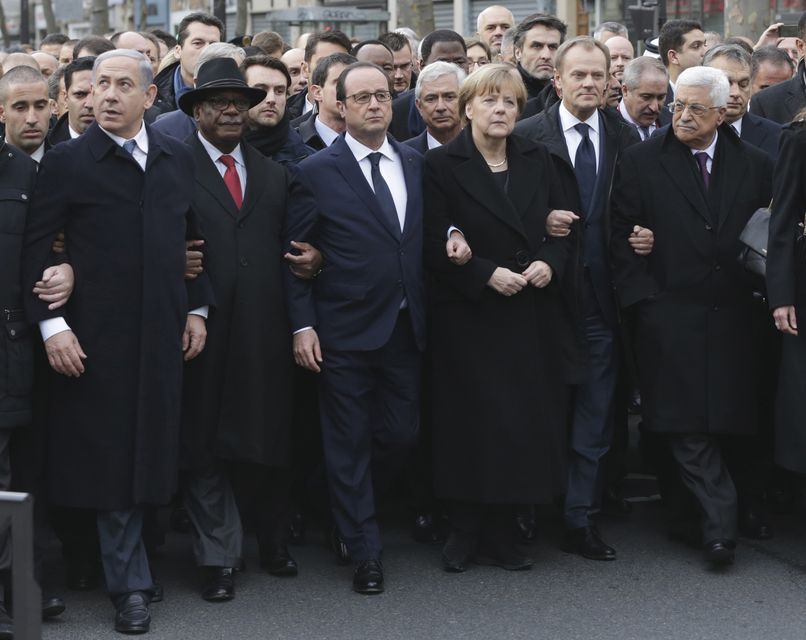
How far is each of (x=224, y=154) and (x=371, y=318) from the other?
935 millimetres

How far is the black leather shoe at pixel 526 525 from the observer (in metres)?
7.27

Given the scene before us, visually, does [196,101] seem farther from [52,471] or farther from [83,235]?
[52,471]

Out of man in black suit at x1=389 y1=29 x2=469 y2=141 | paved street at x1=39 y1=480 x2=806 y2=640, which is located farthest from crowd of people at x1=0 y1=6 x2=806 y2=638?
man in black suit at x1=389 y1=29 x2=469 y2=141

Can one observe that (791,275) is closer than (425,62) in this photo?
Yes

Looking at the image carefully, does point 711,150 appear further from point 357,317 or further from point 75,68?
point 75,68

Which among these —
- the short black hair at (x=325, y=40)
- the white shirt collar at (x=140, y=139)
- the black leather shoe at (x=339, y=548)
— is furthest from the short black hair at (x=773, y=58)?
the white shirt collar at (x=140, y=139)

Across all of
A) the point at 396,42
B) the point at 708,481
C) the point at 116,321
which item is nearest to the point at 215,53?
the point at 116,321

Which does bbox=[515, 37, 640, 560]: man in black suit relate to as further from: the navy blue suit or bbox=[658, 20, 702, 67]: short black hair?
bbox=[658, 20, 702, 67]: short black hair

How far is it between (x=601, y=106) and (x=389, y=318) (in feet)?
5.37

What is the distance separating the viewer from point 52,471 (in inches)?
242

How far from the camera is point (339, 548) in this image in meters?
6.88

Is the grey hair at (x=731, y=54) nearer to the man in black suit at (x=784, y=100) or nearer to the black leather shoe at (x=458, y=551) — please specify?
the man in black suit at (x=784, y=100)

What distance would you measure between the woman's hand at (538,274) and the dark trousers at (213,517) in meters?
1.55

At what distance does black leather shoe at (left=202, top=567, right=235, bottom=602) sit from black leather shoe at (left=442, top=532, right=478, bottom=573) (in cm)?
97
